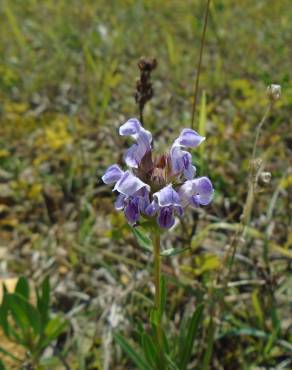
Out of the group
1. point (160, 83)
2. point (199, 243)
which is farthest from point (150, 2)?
point (199, 243)

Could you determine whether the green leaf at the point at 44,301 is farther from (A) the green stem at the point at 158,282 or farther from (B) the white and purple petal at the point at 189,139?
(B) the white and purple petal at the point at 189,139

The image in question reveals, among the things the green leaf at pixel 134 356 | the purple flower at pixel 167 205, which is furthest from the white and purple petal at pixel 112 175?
the green leaf at pixel 134 356

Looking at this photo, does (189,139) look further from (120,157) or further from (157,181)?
(120,157)

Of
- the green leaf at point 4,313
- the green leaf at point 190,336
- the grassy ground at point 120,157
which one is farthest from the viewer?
the grassy ground at point 120,157

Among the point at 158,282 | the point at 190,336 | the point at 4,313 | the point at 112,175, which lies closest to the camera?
the point at 112,175

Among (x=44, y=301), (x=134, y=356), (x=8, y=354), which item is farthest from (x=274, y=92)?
(x=8, y=354)

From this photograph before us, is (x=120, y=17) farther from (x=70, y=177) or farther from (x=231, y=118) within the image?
(x=70, y=177)
